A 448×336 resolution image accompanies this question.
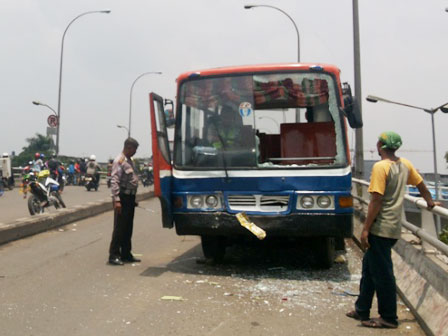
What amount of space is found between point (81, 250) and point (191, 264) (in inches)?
79.7

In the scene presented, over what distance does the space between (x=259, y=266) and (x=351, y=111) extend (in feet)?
8.12

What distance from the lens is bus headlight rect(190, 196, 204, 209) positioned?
642 centimetres

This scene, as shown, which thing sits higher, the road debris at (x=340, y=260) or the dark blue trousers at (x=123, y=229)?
the dark blue trousers at (x=123, y=229)

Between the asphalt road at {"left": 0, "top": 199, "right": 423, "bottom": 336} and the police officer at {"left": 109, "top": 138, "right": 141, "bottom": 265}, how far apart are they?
32 cm

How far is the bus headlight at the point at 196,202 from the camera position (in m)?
6.42

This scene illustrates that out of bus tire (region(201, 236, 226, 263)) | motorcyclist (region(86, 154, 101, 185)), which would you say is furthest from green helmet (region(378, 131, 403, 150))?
motorcyclist (region(86, 154, 101, 185))

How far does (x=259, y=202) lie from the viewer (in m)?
6.25

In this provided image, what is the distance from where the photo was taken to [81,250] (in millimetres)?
8000

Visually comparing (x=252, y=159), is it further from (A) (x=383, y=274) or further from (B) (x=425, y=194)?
(A) (x=383, y=274)

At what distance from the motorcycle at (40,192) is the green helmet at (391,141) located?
30.2ft

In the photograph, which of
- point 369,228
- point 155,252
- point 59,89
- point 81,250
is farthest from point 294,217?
point 59,89

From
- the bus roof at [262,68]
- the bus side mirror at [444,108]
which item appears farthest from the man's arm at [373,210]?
the bus side mirror at [444,108]

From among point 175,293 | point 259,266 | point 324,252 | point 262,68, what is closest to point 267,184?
point 324,252

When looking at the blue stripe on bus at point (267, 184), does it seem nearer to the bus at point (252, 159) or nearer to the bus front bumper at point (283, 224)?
the bus at point (252, 159)
